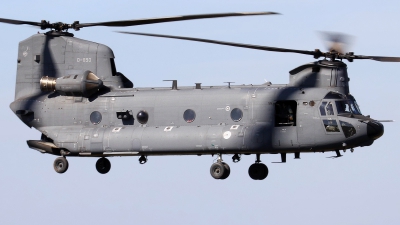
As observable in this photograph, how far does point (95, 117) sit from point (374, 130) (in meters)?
10.5

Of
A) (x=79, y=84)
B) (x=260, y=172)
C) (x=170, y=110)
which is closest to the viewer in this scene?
(x=170, y=110)

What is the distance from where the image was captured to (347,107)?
34.8 meters

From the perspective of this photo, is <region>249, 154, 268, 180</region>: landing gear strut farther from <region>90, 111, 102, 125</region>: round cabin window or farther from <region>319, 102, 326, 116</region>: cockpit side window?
<region>90, 111, 102, 125</region>: round cabin window

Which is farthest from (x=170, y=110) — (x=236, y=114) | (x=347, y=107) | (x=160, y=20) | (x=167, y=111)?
(x=347, y=107)

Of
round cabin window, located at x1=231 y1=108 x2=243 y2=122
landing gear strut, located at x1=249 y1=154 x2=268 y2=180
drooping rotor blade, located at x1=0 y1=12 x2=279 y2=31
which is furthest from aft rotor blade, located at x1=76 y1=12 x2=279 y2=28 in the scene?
landing gear strut, located at x1=249 y1=154 x2=268 y2=180

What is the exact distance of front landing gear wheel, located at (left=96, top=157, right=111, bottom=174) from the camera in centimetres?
→ 3856

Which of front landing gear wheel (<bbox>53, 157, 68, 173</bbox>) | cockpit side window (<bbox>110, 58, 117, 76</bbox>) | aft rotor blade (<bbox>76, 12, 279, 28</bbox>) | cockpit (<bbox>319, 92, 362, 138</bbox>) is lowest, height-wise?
front landing gear wheel (<bbox>53, 157, 68, 173</bbox>)

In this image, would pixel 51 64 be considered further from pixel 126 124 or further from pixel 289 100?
pixel 289 100

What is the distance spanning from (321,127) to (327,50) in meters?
3.10

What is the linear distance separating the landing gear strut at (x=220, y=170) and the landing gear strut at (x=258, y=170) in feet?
5.58

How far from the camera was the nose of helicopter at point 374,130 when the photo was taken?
34094 millimetres

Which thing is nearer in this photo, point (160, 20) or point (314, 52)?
point (160, 20)

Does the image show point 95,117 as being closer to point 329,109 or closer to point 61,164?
Result: point 61,164

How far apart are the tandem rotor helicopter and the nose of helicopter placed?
35 millimetres
